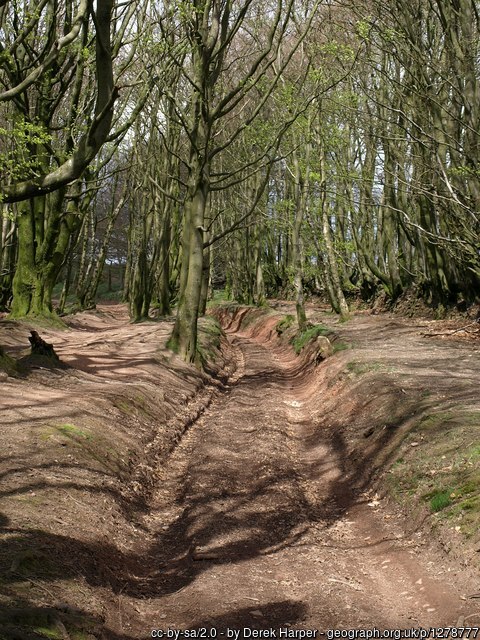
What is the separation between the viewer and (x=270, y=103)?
34.0 meters

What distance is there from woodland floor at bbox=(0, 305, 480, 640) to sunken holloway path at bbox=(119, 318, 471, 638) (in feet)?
0.08

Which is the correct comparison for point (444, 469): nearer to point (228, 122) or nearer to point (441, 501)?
point (441, 501)

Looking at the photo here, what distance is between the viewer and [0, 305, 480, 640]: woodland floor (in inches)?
193

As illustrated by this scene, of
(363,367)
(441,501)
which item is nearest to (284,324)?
(363,367)

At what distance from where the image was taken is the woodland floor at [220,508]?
4891 mm

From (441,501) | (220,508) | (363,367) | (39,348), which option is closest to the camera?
(441,501)

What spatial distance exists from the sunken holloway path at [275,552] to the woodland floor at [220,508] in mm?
23

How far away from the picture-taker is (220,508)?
7.45 meters

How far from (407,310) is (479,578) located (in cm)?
2231

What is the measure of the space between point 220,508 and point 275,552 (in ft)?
4.30

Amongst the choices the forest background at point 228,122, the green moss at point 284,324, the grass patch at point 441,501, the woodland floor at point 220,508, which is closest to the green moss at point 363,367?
the woodland floor at point 220,508

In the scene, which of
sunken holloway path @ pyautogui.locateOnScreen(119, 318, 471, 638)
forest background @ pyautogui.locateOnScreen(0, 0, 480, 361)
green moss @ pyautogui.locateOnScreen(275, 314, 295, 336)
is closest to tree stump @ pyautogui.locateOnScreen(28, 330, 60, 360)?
forest background @ pyautogui.locateOnScreen(0, 0, 480, 361)

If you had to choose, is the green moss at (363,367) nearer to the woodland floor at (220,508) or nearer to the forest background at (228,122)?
the woodland floor at (220,508)

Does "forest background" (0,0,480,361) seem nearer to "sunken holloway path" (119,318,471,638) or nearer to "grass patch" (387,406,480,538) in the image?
"sunken holloway path" (119,318,471,638)
